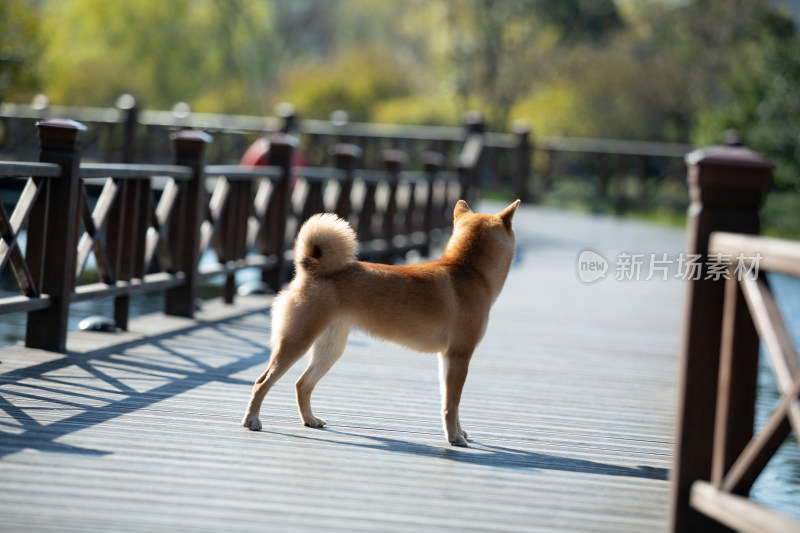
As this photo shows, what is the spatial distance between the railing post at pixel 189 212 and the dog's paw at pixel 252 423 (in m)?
3.26

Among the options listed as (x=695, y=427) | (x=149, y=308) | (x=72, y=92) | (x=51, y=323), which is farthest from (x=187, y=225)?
(x=72, y=92)

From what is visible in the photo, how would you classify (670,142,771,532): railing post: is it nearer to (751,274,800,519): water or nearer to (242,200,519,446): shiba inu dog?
(751,274,800,519): water

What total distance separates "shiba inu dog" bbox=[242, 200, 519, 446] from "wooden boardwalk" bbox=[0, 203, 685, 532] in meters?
0.28

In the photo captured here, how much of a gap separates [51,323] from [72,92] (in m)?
27.5

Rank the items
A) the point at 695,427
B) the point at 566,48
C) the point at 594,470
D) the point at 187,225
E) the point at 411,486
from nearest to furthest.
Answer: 1. the point at 695,427
2. the point at 411,486
3. the point at 594,470
4. the point at 187,225
5. the point at 566,48

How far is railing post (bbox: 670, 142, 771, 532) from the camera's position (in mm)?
2984

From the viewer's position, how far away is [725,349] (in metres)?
2.88

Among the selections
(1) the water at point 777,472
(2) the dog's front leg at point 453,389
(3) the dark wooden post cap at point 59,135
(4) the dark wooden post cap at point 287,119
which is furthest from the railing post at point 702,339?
(4) the dark wooden post cap at point 287,119

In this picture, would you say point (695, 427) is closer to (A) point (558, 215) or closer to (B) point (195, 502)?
(B) point (195, 502)

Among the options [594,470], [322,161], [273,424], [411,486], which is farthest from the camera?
[322,161]

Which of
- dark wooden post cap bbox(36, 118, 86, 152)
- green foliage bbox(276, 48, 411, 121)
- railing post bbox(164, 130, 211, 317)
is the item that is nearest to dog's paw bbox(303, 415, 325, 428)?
dark wooden post cap bbox(36, 118, 86, 152)

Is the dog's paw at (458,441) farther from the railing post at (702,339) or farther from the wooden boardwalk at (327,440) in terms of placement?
the railing post at (702,339)

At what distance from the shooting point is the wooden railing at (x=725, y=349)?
8.78 feet

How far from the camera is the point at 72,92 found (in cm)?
3139
